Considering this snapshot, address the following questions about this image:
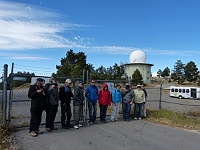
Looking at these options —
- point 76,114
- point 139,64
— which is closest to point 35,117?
point 76,114

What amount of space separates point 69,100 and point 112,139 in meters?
2.09

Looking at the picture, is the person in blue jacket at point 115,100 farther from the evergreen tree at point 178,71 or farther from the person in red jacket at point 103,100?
the evergreen tree at point 178,71

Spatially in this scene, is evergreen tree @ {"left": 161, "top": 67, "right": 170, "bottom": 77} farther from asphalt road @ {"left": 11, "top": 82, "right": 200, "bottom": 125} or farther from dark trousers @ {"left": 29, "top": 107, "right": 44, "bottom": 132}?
dark trousers @ {"left": 29, "top": 107, "right": 44, "bottom": 132}

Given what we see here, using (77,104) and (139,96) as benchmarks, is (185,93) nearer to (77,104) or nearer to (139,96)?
(139,96)

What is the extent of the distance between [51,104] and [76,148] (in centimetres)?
199

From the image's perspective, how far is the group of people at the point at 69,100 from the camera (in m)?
6.40

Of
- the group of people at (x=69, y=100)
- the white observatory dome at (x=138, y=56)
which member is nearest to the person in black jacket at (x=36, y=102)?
the group of people at (x=69, y=100)

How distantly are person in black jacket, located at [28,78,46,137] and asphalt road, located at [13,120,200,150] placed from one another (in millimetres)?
307

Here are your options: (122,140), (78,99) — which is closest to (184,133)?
(122,140)

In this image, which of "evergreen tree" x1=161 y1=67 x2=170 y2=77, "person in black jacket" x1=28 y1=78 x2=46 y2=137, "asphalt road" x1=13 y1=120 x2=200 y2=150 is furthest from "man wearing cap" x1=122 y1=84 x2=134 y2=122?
"evergreen tree" x1=161 y1=67 x2=170 y2=77

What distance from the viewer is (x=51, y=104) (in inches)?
270

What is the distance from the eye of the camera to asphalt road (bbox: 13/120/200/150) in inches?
220

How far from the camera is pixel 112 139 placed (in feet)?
20.7

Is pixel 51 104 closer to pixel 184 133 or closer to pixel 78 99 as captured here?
pixel 78 99
